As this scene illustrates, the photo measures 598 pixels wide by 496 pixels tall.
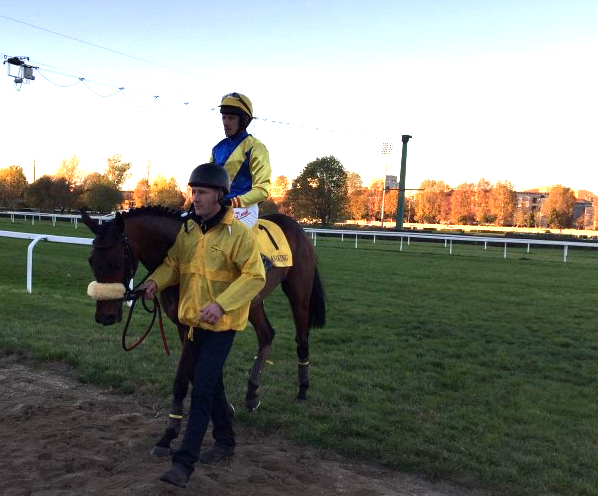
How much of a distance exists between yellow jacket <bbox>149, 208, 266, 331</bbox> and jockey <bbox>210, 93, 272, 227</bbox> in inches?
39.1

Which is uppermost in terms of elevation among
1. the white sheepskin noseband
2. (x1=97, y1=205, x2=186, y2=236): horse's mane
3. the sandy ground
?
(x1=97, y1=205, x2=186, y2=236): horse's mane

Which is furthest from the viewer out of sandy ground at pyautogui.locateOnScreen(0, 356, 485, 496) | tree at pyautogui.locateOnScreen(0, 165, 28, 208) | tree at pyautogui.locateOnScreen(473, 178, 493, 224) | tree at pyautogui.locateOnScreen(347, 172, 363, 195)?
tree at pyautogui.locateOnScreen(473, 178, 493, 224)

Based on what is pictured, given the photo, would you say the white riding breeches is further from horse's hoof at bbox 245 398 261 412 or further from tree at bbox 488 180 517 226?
tree at bbox 488 180 517 226

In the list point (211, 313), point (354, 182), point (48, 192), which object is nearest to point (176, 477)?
point (211, 313)

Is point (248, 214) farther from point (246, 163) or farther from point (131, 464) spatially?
point (131, 464)

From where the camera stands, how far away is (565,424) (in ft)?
14.2

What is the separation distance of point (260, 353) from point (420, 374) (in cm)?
200

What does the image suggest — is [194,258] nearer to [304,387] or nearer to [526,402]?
[304,387]

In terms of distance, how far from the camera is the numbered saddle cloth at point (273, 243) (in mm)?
4213

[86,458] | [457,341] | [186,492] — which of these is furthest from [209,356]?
[457,341]

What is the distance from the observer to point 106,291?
3008mm

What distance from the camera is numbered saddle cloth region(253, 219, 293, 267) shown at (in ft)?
13.8

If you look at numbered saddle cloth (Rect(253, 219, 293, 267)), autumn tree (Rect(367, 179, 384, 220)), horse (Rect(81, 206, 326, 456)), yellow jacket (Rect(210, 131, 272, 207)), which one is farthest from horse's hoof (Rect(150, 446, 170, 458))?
autumn tree (Rect(367, 179, 384, 220))

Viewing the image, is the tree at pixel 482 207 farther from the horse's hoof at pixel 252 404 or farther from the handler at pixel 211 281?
the handler at pixel 211 281
